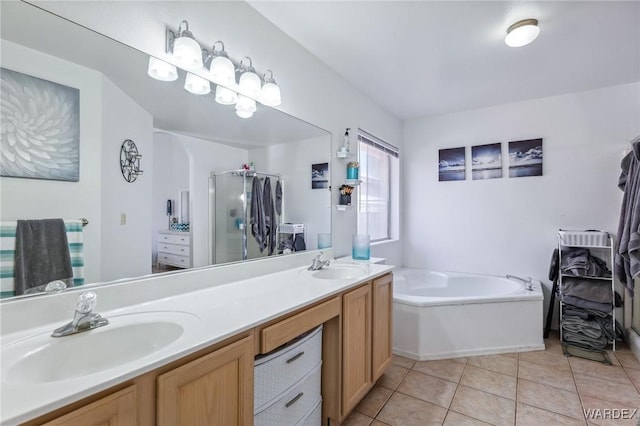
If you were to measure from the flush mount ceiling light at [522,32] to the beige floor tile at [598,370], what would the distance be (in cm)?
249

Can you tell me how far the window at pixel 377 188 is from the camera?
3.21 m

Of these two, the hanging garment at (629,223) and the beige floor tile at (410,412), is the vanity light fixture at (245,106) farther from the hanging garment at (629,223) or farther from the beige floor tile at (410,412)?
the hanging garment at (629,223)

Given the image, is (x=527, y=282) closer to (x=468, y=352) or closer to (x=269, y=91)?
(x=468, y=352)

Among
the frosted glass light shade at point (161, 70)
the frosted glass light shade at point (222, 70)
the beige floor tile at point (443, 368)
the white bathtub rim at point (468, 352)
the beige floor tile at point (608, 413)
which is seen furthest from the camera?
the white bathtub rim at point (468, 352)

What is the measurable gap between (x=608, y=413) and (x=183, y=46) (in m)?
3.14

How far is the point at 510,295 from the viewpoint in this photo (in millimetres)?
2633

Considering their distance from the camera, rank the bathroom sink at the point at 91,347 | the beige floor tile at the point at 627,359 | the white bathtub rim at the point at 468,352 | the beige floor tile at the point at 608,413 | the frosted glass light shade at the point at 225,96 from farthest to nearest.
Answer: the white bathtub rim at the point at 468,352 → the beige floor tile at the point at 627,359 → the beige floor tile at the point at 608,413 → the frosted glass light shade at the point at 225,96 → the bathroom sink at the point at 91,347

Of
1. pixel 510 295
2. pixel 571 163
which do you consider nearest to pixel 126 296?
pixel 510 295

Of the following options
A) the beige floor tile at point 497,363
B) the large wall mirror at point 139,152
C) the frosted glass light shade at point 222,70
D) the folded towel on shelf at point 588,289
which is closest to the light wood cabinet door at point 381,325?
the large wall mirror at point 139,152

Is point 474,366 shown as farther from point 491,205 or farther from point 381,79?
point 381,79

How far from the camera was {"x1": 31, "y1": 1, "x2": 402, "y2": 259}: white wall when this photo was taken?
113 centimetres

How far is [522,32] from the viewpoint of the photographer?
1.84 m

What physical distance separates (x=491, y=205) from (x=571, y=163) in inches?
32.5

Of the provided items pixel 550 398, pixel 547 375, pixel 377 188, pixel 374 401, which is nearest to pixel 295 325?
pixel 374 401
